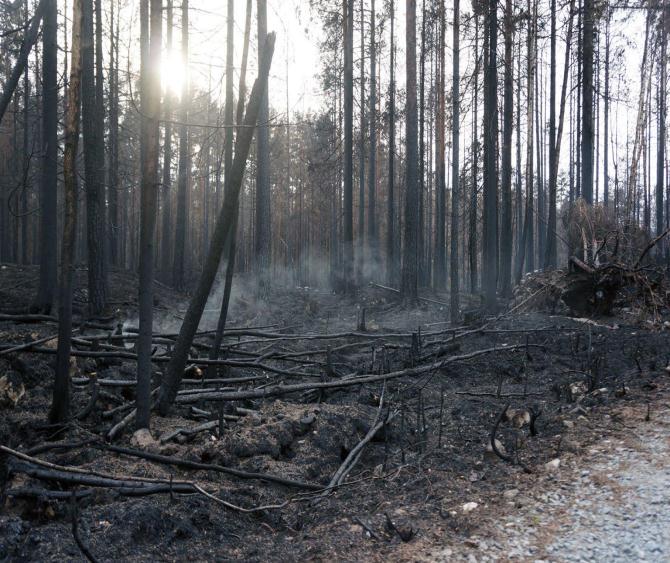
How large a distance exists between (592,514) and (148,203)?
4048mm

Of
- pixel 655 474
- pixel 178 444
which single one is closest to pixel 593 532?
pixel 655 474

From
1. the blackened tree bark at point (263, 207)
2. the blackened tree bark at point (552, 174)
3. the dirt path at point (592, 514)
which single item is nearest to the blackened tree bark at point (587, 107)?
the blackened tree bark at point (552, 174)

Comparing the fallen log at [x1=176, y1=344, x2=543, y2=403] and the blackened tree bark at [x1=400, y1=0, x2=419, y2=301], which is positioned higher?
the blackened tree bark at [x1=400, y1=0, x2=419, y2=301]

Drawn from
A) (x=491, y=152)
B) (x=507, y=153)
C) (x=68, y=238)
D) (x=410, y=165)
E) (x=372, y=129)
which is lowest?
(x=68, y=238)

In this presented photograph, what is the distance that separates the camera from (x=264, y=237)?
613 inches

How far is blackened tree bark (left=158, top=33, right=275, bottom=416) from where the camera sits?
16.1 feet

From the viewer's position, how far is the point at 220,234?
4945mm

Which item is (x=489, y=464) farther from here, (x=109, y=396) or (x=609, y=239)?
(x=609, y=239)

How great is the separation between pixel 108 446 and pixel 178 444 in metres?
0.67

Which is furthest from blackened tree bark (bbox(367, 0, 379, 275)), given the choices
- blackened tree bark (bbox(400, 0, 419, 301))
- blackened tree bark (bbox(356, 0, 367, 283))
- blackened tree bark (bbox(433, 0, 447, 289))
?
blackened tree bark (bbox(400, 0, 419, 301))

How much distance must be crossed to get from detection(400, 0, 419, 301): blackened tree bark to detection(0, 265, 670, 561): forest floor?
8743mm

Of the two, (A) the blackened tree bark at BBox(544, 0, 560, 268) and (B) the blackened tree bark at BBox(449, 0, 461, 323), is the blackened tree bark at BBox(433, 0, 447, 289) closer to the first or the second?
(B) the blackened tree bark at BBox(449, 0, 461, 323)

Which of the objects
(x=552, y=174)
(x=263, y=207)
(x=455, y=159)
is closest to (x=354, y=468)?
(x=455, y=159)

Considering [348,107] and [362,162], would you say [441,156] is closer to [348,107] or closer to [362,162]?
[348,107]
